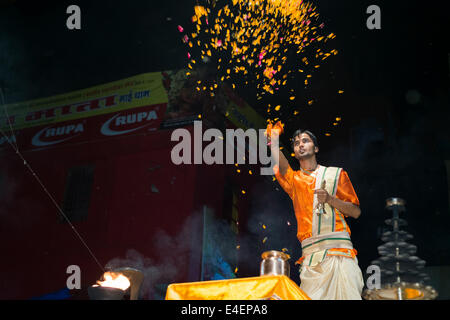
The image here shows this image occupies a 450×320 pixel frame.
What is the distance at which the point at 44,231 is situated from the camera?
1064cm

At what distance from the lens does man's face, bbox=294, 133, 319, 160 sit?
4.55m

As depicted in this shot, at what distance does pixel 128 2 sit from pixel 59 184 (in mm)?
4610

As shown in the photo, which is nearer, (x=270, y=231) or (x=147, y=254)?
(x=147, y=254)

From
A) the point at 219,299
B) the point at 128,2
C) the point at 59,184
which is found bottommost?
the point at 219,299

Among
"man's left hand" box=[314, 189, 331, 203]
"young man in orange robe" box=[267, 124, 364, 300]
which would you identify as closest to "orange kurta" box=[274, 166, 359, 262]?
"young man in orange robe" box=[267, 124, 364, 300]

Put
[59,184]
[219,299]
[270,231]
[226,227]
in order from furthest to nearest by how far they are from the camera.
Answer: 1. [270,231]
2. [59,184]
3. [226,227]
4. [219,299]

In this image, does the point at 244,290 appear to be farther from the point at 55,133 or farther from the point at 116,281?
the point at 55,133

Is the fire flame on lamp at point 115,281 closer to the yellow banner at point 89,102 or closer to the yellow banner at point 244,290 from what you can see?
the yellow banner at point 244,290

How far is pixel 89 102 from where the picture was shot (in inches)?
447

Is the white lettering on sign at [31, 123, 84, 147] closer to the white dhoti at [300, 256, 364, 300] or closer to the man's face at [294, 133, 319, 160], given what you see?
the man's face at [294, 133, 319, 160]

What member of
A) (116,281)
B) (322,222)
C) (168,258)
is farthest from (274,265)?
(168,258)

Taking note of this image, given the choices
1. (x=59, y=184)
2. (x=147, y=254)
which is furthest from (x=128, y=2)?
(x=147, y=254)

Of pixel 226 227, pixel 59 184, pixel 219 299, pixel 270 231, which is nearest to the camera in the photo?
pixel 219 299

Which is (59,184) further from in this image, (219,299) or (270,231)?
(219,299)
